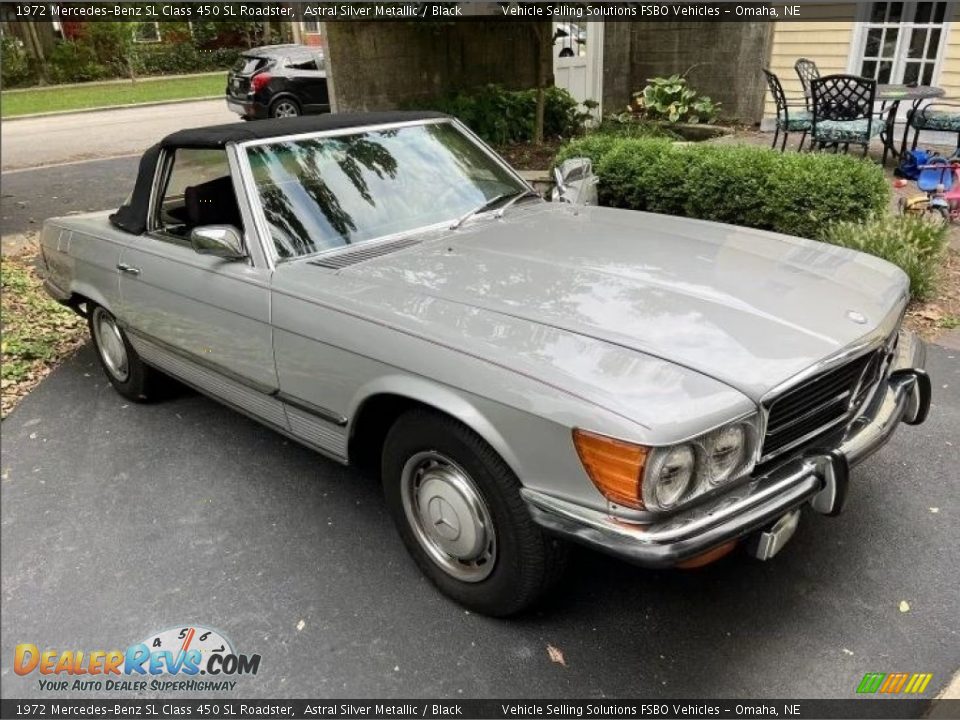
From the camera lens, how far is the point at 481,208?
371cm

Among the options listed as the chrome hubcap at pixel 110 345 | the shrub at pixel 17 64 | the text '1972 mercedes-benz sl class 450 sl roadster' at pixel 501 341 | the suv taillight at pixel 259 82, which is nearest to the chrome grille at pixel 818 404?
the text '1972 mercedes-benz sl class 450 sl roadster' at pixel 501 341

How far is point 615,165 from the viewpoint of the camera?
695 cm

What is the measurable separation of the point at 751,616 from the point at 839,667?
1.07 feet

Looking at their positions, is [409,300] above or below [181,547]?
above

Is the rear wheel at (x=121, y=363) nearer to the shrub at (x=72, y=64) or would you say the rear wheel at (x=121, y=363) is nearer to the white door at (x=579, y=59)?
the white door at (x=579, y=59)

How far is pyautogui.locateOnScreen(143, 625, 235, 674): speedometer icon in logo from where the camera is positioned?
2.69 metres

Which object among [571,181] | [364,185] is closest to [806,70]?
[571,181]

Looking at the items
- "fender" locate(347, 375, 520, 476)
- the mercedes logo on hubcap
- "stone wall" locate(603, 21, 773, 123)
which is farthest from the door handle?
"stone wall" locate(603, 21, 773, 123)

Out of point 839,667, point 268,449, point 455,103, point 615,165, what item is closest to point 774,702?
point 839,667

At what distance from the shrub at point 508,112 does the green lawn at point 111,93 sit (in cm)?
1428

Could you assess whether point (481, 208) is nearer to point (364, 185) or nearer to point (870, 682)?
point (364, 185)

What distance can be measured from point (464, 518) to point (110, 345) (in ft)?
9.94

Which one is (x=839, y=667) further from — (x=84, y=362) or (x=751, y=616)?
(x=84, y=362)

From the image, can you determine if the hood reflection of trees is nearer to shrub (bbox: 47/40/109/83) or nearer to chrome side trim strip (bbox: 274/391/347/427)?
chrome side trim strip (bbox: 274/391/347/427)
